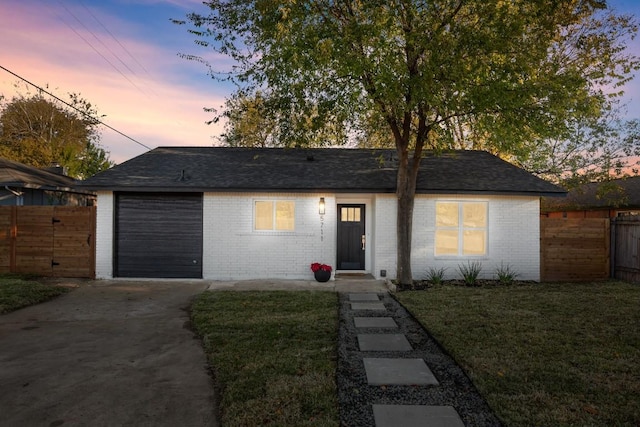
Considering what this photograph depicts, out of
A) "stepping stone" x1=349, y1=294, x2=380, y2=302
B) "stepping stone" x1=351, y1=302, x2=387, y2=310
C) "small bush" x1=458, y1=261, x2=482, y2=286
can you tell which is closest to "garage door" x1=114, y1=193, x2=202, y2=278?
"stepping stone" x1=349, y1=294, x2=380, y2=302

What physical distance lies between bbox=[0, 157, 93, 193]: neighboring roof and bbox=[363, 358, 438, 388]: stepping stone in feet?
42.8

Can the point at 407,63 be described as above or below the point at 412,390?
above

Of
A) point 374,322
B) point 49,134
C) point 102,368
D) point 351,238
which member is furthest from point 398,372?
point 49,134

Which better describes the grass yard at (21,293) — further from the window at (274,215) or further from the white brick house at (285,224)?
the window at (274,215)

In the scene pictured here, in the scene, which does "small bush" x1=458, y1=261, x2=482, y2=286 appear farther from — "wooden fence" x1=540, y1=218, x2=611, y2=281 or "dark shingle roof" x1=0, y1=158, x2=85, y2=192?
"dark shingle roof" x1=0, y1=158, x2=85, y2=192

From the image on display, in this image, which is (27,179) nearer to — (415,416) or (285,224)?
(285,224)

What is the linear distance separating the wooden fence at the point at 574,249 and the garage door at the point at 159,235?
9.85 meters

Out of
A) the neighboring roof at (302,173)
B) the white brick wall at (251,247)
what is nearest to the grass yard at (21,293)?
the neighboring roof at (302,173)

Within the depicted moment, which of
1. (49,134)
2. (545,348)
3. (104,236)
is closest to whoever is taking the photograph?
(545,348)

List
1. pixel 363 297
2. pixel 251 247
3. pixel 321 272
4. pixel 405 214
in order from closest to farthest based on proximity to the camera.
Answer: pixel 363 297 < pixel 405 214 < pixel 321 272 < pixel 251 247

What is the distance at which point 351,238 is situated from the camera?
11820 mm

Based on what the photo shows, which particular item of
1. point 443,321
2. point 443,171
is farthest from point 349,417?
point 443,171

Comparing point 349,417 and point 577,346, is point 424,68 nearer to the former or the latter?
point 577,346

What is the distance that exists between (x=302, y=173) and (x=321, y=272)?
3048 millimetres
